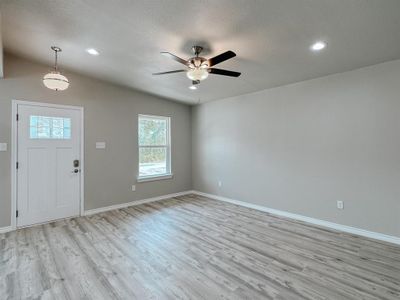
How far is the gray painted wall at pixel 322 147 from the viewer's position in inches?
116

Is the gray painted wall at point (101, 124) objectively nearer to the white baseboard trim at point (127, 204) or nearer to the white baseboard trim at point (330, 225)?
the white baseboard trim at point (127, 204)

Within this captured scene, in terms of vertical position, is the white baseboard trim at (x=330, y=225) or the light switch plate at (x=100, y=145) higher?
the light switch plate at (x=100, y=145)

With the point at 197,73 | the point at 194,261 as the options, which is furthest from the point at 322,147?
the point at 194,261

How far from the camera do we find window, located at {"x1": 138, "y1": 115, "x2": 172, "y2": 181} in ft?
16.8

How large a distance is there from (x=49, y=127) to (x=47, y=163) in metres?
0.66

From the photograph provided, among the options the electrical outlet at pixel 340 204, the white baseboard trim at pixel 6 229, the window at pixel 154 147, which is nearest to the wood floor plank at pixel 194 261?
the white baseboard trim at pixel 6 229

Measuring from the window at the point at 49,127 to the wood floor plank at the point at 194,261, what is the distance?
1.60m

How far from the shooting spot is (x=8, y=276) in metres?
2.18

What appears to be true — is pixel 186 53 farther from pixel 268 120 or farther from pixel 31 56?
pixel 31 56

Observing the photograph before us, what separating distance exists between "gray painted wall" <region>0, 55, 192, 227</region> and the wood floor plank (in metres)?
0.87

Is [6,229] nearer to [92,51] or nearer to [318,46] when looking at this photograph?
[92,51]

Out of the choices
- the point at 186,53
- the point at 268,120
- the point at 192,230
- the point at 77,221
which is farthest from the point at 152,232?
the point at 268,120

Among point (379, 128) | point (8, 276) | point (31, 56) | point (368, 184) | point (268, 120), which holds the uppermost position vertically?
point (31, 56)

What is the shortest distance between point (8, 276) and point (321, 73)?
16.1 ft
